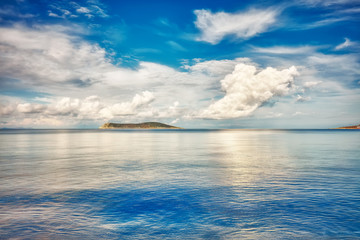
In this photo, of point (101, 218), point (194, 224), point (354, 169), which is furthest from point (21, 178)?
point (354, 169)

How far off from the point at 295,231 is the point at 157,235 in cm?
624

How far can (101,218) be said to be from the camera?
45.6ft

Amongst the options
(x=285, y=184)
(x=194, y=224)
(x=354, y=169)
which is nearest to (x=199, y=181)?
(x=285, y=184)

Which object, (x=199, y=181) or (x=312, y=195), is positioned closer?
(x=312, y=195)

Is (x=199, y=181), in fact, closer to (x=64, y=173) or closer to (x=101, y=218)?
(x=101, y=218)

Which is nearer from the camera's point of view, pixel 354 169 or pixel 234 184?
pixel 234 184

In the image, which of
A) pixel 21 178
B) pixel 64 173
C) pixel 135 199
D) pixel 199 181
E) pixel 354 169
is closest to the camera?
pixel 135 199

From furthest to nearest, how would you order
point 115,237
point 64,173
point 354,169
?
point 354,169 < point 64,173 < point 115,237

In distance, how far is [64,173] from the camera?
2781 cm

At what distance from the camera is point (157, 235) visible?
1172 cm

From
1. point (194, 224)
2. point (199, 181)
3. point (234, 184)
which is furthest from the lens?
point (199, 181)

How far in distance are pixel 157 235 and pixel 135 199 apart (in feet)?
20.5

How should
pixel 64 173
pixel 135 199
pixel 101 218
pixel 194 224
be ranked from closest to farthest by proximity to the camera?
pixel 194 224 → pixel 101 218 → pixel 135 199 → pixel 64 173

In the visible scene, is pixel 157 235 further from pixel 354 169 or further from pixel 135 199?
pixel 354 169
